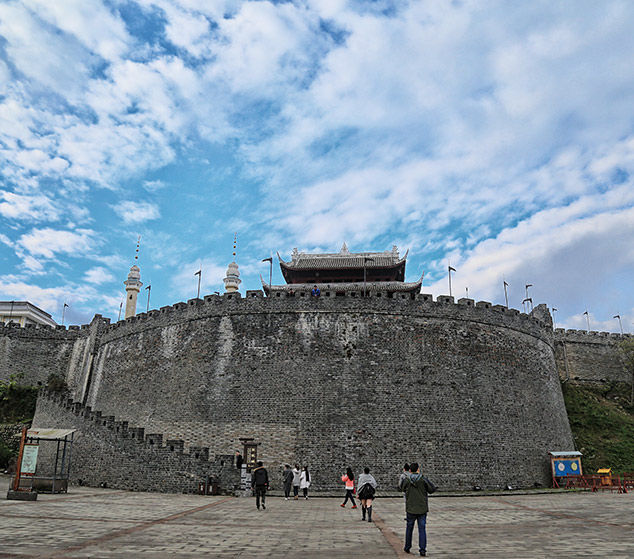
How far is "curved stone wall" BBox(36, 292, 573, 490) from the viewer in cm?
2492

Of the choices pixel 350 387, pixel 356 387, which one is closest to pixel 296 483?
pixel 350 387

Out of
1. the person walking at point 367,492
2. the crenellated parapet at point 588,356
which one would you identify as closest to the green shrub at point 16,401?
the person walking at point 367,492

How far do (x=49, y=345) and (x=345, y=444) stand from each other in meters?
28.6

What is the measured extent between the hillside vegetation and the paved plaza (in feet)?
45.5

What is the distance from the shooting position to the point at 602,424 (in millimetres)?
34781

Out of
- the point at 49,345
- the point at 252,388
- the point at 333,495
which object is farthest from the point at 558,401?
the point at 49,345

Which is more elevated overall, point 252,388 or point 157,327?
point 157,327

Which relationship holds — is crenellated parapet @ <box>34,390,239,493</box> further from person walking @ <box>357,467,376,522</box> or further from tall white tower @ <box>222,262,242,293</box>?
tall white tower @ <box>222,262,242,293</box>

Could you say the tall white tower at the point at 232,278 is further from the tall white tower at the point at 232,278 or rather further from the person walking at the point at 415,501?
the person walking at the point at 415,501

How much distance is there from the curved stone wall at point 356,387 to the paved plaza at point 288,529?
6631 mm

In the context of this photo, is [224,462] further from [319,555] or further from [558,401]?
[558,401]

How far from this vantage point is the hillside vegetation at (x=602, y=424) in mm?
30484

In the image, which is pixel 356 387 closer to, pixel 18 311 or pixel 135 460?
pixel 135 460

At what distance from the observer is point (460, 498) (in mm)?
21375
